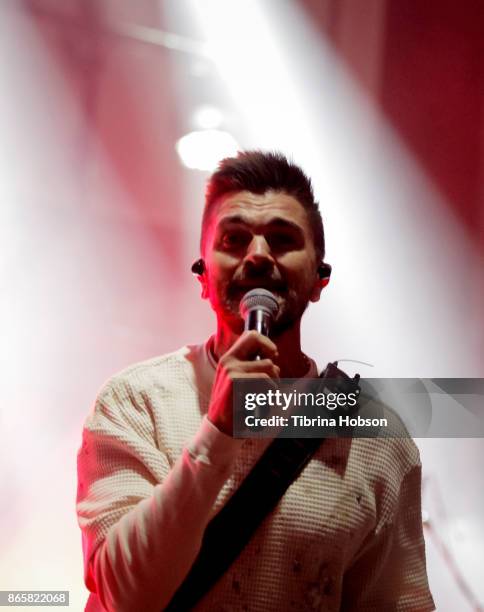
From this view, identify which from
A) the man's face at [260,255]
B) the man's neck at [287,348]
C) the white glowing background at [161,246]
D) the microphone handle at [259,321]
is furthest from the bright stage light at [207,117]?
the microphone handle at [259,321]

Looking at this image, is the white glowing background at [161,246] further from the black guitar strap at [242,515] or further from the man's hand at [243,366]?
the man's hand at [243,366]

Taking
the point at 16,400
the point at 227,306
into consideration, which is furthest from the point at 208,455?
the point at 16,400

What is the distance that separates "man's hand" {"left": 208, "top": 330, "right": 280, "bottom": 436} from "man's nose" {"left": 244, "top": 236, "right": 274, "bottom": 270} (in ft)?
1.00

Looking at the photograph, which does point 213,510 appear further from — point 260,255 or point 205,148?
point 205,148

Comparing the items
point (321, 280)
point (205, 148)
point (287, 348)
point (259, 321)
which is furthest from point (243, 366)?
A: point (205, 148)

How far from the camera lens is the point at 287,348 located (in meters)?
1.40

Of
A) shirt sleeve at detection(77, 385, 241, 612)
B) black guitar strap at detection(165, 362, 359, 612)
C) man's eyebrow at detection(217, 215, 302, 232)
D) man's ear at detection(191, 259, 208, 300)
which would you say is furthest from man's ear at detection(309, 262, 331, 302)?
shirt sleeve at detection(77, 385, 241, 612)

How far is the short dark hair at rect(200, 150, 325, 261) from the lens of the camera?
4.67 ft

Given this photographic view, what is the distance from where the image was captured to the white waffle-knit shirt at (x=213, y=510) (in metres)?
1.08

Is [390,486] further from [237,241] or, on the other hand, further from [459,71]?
[459,71]

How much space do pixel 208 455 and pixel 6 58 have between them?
3.42ft

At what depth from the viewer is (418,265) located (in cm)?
162

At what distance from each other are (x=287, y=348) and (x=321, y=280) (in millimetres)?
163

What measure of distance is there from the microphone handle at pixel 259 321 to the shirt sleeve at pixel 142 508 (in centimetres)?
16
